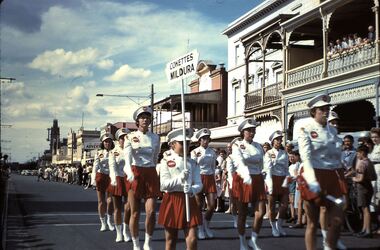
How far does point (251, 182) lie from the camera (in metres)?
8.76

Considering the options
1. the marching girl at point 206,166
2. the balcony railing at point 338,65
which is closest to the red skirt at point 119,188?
the marching girl at point 206,166

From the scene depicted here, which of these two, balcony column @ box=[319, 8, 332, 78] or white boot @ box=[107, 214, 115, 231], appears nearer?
white boot @ box=[107, 214, 115, 231]

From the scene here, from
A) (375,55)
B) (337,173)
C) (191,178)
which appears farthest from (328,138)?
(375,55)

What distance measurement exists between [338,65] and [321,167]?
15601 millimetres

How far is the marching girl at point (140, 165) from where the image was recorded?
8703mm

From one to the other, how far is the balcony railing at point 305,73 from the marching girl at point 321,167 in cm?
1627

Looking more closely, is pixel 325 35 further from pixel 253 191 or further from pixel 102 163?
pixel 253 191

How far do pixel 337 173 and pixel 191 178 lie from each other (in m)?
1.83

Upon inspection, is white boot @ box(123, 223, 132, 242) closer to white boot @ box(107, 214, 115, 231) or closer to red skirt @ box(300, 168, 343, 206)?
white boot @ box(107, 214, 115, 231)

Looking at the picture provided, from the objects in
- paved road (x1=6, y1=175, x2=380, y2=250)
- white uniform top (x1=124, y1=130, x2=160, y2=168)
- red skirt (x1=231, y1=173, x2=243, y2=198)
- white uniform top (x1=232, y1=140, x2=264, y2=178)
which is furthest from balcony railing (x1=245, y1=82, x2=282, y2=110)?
white uniform top (x1=124, y1=130, x2=160, y2=168)

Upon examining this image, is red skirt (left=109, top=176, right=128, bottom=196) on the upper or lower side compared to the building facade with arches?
lower

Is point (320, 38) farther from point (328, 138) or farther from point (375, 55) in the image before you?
point (328, 138)

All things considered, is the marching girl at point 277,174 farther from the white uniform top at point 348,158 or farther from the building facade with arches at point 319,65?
the building facade with arches at point 319,65

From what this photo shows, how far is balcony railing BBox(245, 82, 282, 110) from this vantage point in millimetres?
28000
